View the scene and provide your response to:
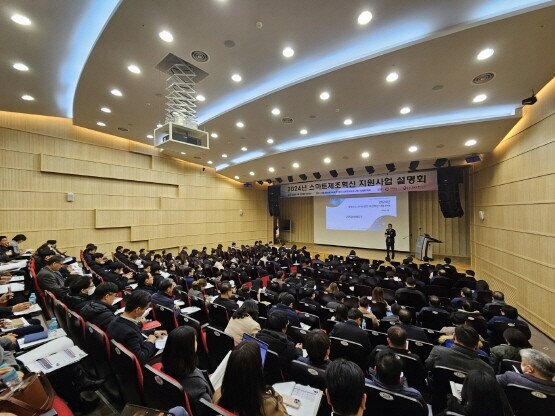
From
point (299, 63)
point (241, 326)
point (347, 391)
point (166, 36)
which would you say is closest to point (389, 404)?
point (347, 391)

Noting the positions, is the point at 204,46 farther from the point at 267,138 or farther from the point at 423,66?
the point at 267,138

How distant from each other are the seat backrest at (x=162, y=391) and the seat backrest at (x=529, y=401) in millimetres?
2409

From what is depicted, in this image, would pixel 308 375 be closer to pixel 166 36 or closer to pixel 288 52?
pixel 288 52

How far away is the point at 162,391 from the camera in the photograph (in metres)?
1.66

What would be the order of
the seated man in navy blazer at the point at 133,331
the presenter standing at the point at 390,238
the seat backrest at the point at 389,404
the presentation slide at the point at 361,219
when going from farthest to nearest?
1. the presentation slide at the point at 361,219
2. the presenter standing at the point at 390,238
3. the seated man in navy blazer at the point at 133,331
4. the seat backrest at the point at 389,404

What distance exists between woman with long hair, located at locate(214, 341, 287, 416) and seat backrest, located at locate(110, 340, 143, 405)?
913mm

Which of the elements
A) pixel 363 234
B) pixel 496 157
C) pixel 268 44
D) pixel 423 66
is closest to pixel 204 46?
pixel 268 44

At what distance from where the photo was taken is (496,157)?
8.12 meters

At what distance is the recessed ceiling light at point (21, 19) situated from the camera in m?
4.12

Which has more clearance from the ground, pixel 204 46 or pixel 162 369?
pixel 204 46

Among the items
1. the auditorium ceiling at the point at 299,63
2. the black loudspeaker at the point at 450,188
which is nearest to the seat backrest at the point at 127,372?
the auditorium ceiling at the point at 299,63

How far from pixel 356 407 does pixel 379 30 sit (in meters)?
5.29

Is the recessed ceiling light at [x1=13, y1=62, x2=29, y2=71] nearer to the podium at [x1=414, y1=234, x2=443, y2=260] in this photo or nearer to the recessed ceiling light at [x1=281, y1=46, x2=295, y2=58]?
the recessed ceiling light at [x1=281, y1=46, x2=295, y2=58]

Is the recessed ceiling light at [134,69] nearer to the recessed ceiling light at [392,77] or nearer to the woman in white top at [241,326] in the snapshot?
the recessed ceiling light at [392,77]
